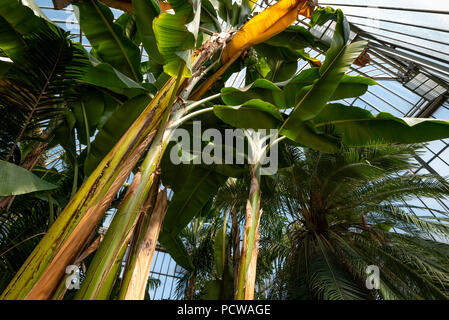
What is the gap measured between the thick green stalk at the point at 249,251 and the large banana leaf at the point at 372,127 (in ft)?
4.35

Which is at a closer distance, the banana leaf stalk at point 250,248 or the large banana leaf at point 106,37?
the banana leaf stalk at point 250,248

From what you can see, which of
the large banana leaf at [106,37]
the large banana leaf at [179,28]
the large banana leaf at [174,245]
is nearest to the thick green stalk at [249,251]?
the large banana leaf at [179,28]

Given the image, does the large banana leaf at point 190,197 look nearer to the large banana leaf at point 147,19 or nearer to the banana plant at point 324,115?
the banana plant at point 324,115

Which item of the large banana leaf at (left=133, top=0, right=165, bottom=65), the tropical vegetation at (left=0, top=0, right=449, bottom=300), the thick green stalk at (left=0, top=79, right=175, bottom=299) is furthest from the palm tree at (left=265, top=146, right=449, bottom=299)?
the thick green stalk at (left=0, top=79, right=175, bottom=299)

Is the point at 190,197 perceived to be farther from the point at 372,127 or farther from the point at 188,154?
the point at 372,127

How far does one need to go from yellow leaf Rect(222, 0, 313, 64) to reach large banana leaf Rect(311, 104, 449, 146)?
106 centimetres

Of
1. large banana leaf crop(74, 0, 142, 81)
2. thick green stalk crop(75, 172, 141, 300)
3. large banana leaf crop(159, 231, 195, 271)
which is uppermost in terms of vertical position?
large banana leaf crop(74, 0, 142, 81)

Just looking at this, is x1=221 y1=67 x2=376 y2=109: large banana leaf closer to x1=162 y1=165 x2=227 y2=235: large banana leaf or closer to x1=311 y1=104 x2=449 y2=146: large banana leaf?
x1=311 y1=104 x2=449 y2=146: large banana leaf

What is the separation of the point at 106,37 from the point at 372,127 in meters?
3.08

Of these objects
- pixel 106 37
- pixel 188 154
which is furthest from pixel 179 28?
pixel 188 154

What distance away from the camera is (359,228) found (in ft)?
18.4

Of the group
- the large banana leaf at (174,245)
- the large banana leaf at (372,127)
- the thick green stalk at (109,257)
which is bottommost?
the thick green stalk at (109,257)

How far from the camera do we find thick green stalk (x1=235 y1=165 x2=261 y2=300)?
82.8 inches

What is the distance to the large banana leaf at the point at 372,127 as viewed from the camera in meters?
3.07
